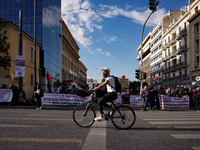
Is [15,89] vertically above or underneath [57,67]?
underneath

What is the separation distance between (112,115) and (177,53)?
4409cm

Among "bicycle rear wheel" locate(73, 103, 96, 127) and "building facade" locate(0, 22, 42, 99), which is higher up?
"building facade" locate(0, 22, 42, 99)

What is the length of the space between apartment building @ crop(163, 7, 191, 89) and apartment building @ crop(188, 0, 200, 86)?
140cm

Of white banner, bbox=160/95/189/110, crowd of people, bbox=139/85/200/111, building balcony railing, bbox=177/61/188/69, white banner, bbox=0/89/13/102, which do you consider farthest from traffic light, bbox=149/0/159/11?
building balcony railing, bbox=177/61/188/69

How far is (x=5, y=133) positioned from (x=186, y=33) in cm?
4302

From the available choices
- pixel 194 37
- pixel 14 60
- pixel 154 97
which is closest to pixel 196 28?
pixel 194 37

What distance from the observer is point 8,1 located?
137ft

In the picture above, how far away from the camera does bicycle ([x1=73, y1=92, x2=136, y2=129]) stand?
20.7 ft

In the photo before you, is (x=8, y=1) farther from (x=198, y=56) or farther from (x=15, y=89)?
(x=198, y=56)

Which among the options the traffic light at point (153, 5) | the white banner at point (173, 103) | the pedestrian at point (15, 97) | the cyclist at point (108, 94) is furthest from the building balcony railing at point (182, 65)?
the cyclist at point (108, 94)

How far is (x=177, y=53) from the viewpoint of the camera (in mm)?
46688

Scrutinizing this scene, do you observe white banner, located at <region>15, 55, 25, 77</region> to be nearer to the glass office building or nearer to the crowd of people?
the crowd of people

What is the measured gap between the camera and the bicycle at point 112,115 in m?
6.30

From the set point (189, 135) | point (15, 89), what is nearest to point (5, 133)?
point (189, 135)
